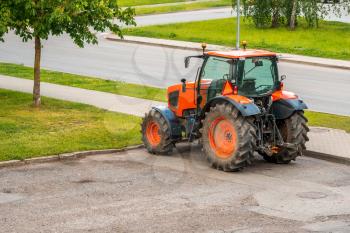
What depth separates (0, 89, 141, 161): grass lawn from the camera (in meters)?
17.4

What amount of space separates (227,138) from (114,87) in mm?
10395

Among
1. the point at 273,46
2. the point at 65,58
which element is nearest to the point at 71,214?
the point at 65,58

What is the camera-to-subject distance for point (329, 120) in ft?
68.8

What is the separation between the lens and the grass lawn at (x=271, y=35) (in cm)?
3581

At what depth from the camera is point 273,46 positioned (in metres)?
36.4

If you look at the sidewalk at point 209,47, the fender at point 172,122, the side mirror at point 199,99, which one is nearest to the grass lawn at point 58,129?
the fender at point 172,122

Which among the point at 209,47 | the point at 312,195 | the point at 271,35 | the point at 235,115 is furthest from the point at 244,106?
the point at 271,35

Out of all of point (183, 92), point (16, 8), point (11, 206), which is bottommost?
point (11, 206)

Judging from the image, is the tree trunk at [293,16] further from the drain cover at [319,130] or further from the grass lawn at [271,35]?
the drain cover at [319,130]

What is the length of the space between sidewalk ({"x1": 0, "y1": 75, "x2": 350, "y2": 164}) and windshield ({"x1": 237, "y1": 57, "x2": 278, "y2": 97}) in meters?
1.80

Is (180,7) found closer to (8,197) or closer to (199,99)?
(199,99)

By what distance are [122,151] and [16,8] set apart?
517 centimetres

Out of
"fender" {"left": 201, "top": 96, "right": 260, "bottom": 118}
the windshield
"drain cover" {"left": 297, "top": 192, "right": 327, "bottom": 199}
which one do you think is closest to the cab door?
the windshield

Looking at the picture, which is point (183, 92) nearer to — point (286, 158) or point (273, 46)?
point (286, 158)
